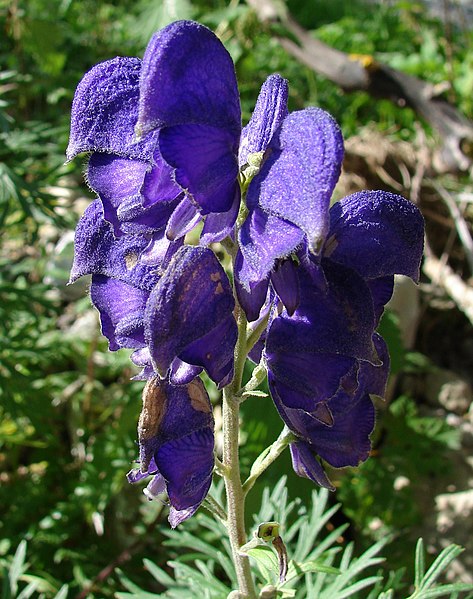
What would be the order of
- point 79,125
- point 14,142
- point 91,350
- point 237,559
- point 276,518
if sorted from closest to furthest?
1. point 79,125
2. point 237,559
3. point 276,518
4. point 14,142
5. point 91,350

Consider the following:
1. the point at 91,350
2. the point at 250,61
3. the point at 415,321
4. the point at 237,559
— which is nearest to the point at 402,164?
the point at 415,321

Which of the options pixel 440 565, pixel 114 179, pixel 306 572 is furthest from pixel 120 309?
pixel 440 565

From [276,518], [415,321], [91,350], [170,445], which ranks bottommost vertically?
[415,321]

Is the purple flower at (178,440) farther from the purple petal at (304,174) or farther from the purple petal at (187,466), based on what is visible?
the purple petal at (304,174)

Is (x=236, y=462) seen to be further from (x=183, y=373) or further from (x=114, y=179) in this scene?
(x=114, y=179)

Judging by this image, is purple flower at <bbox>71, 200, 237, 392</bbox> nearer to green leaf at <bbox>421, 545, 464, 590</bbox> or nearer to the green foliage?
the green foliage

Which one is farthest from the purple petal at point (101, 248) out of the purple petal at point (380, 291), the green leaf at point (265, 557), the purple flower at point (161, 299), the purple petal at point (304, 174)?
the green leaf at point (265, 557)

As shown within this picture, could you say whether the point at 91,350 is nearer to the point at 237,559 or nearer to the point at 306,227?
the point at 237,559
